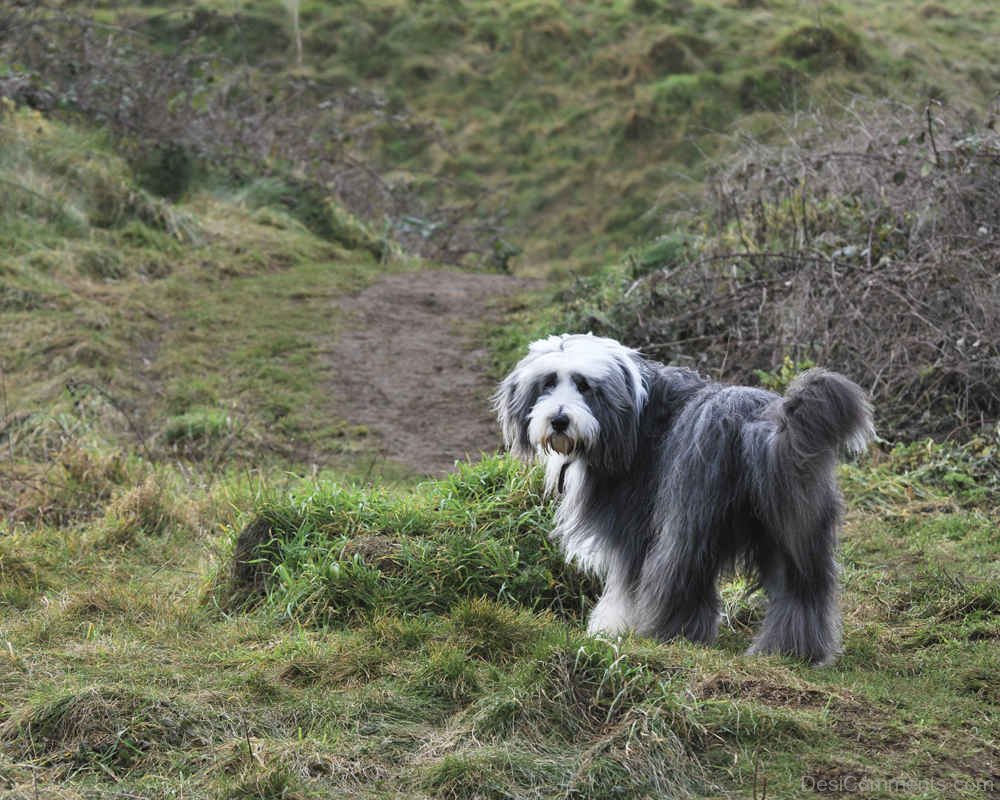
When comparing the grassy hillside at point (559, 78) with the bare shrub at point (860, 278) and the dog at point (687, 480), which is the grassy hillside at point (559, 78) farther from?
the dog at point (687, 480)

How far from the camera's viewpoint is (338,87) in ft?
64.8

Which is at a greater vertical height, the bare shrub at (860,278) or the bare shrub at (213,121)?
the bare shrub at (860,278)

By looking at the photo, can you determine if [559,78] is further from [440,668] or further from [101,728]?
[101,728]

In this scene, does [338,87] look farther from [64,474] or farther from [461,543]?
[461,543]

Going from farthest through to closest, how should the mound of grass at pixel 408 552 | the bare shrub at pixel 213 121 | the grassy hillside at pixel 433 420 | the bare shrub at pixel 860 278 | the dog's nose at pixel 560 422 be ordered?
the bare shrub at pixel 213 121 → the bare shrub at pixel 860 278 → the mound of grass at pixel 408 552 → the dog's nose at pixel 560 422 → the grassy hillside at pixel 433 420

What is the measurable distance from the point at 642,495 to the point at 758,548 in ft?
1.69

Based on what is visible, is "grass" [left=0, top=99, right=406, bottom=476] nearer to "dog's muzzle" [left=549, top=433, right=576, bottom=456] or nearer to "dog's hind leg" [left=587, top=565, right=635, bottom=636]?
"dog's hind leg" [left=587, top=565, right=635, bottom=636]

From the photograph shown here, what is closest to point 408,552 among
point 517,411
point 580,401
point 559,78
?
point 517,411

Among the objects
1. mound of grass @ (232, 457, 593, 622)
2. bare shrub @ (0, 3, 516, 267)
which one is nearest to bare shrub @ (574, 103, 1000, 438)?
mound of grass @ (232, 457, 593, 622)

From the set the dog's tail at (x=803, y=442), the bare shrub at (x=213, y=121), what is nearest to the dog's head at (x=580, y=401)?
the dog's tail at (x=803, y=442)

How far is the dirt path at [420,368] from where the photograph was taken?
8.72 meters

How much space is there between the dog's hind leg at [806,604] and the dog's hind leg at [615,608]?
520 millimetres

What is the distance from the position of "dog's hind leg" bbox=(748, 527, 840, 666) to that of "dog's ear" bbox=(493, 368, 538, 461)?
1.10 meters

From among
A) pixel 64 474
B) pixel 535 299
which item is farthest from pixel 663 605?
pixel 535 299
